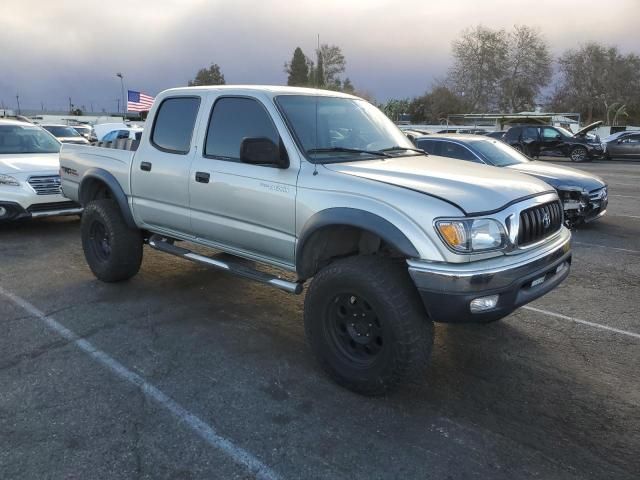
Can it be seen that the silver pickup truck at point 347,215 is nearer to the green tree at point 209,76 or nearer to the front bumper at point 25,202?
the front bumper at point 25,202

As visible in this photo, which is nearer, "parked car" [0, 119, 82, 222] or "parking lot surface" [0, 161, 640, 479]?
"parking lot surface" [0, 161, 640, 479]

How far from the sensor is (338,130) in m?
4.11

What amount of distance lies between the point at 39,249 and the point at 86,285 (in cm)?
204

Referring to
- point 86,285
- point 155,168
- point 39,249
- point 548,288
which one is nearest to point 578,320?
point 548,288

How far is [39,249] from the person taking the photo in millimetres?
7090

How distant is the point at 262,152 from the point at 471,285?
165 cm

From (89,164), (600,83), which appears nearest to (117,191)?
(89,164)

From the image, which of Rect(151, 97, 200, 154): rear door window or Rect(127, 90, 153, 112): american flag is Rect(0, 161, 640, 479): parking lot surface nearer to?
Rect(151, 97, 200, 154): rear door window

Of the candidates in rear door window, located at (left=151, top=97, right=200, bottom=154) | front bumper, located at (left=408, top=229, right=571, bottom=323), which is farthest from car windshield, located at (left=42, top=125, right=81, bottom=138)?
front bumper, located at (left=408, top=229, right=571, bottom=323)

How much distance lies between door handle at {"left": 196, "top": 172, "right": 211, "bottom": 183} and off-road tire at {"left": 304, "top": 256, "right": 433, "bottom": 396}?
4.50 ft

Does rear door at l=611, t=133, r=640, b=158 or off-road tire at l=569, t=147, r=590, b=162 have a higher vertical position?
rear door at l=611, t=133, r=640, b=158

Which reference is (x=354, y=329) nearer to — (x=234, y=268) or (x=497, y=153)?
(x=234, y=268)

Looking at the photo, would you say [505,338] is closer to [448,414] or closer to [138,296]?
[448,414]

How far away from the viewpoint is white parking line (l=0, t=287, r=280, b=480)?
2732mm
